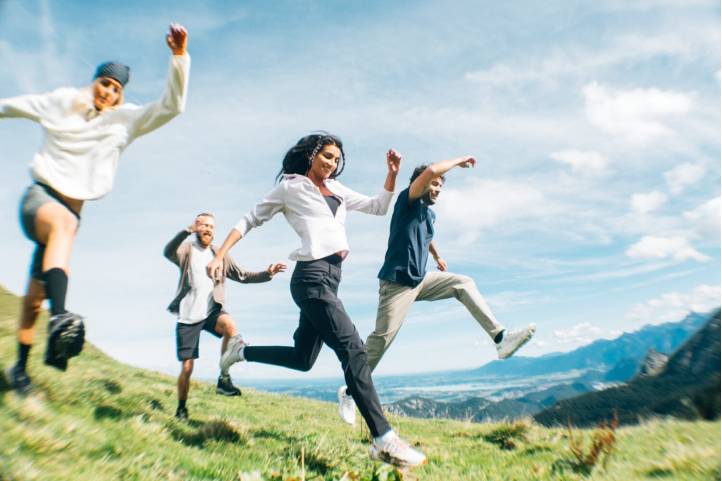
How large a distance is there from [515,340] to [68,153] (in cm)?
577

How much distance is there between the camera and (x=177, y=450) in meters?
4.06

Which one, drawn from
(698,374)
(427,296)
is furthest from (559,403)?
(427,296)

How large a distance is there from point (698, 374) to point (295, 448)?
151m

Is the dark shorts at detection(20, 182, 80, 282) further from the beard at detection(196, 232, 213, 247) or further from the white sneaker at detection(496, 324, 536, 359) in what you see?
the white sneaker at detection(496, 324, 536, 359)

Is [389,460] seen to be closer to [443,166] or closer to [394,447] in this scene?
[394,447]

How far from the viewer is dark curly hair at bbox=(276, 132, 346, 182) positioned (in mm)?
5619

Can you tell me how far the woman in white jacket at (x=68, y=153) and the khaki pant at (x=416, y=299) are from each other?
12.4 feet

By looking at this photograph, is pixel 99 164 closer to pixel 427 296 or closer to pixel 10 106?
pixel 10 106

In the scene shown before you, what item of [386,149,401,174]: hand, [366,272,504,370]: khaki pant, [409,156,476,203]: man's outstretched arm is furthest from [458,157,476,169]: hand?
[366,272,504,370]: khaki pant

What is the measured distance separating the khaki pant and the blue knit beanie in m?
4.08

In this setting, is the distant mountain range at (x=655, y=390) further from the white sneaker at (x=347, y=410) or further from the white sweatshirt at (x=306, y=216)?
the white sweatshirt at (x=306, y=216)

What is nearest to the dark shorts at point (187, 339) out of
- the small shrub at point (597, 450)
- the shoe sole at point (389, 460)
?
the shoe sole at point (389, 460)

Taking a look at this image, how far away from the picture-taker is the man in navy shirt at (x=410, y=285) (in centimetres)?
682

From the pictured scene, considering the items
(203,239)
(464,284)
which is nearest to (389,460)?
(464,284)
